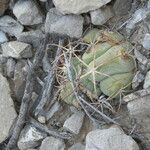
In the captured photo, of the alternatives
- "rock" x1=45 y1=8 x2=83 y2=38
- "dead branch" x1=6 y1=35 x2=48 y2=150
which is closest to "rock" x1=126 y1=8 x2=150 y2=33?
"rock" x1=45 y1=8 x2=83 y2=38

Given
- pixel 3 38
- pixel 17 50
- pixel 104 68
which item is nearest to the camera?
pixel 104 68

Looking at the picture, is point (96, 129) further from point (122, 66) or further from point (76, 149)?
point (122, 66)

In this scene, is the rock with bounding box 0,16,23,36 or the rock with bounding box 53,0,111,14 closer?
the rock with bounding box 53,0,111,14

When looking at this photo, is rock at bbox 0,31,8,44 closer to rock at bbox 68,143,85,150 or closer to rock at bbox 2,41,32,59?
rock at bbox 2,41,32,59

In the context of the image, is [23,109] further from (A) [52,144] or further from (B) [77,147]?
(B) [77,147]

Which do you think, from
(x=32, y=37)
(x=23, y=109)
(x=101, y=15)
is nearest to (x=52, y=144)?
(x=23, y=109)

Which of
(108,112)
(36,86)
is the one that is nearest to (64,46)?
(36,86)

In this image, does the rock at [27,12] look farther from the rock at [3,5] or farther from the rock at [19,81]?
the rock at [19,81]
